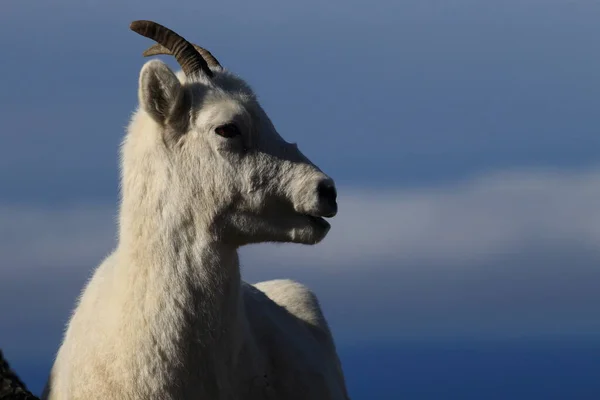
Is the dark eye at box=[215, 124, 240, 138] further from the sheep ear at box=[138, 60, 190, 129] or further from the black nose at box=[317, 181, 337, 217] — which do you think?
the black nose at box=[317, 181, 337, 217]

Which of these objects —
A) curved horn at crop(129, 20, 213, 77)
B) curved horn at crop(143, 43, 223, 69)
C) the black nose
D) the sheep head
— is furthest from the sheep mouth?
curved horn at crop(143, 43, 223, 69)

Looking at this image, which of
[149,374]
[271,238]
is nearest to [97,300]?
[149,374]

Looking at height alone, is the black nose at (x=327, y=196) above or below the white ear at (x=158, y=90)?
below

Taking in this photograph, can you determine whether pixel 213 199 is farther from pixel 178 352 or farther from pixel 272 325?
pixel 272 325

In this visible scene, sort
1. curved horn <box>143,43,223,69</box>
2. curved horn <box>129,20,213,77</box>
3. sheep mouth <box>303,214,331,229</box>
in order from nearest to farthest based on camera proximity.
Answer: sheep mouth <box>303,214,331,229</box> < curved horn <box>129,20,213,77</box> < curved horn <box>143,43,223,69</box>

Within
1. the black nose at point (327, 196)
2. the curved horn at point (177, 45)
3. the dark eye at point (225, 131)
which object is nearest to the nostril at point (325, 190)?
the black nose at point (327, 196)

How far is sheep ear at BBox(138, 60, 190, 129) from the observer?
1026cm

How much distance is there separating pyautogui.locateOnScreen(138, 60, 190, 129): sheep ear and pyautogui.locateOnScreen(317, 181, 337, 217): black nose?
4.24 feet

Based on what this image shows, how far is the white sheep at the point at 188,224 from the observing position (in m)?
10.3

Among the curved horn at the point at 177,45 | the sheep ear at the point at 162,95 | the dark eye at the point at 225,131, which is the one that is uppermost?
the curved horn at the point at 177,45

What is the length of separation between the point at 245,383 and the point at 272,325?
43.5 inches

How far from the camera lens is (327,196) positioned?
33.7 ft

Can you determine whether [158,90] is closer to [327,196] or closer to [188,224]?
[188,224]

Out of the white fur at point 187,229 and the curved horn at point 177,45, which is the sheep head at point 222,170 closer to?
the white fur at point 187,229
